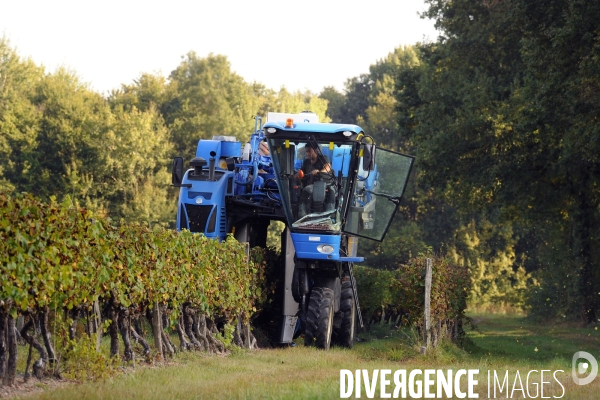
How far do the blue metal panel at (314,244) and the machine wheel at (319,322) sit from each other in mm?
823

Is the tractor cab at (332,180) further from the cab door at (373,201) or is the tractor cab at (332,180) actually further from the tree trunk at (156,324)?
the tree trunk at (156,324)

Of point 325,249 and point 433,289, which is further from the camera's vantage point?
point 433,289

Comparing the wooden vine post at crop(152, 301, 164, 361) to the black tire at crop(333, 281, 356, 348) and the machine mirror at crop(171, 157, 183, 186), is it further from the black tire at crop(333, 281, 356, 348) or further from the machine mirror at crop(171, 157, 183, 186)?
the machine mirror at crop(171, 157, 183, 186)

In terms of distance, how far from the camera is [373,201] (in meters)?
18.9

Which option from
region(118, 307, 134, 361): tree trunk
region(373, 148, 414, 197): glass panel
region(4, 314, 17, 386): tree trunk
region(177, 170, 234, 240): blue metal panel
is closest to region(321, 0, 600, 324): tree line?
region(373, 148, 414, 197): glass panel

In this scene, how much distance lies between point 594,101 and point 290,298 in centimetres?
891

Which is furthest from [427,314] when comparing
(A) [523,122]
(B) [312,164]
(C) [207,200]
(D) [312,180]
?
(A) [523,122]

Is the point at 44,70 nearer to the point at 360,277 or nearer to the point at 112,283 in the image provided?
the point at 360,277

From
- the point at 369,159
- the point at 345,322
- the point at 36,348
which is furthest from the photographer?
the point at 345,322

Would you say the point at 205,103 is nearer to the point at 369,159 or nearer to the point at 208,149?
the point at 208,149

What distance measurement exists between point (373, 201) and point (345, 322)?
252 cm

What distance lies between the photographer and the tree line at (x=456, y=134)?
2614cm

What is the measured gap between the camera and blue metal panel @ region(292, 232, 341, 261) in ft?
60.8

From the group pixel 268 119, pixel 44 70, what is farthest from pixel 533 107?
pixel 44 70
